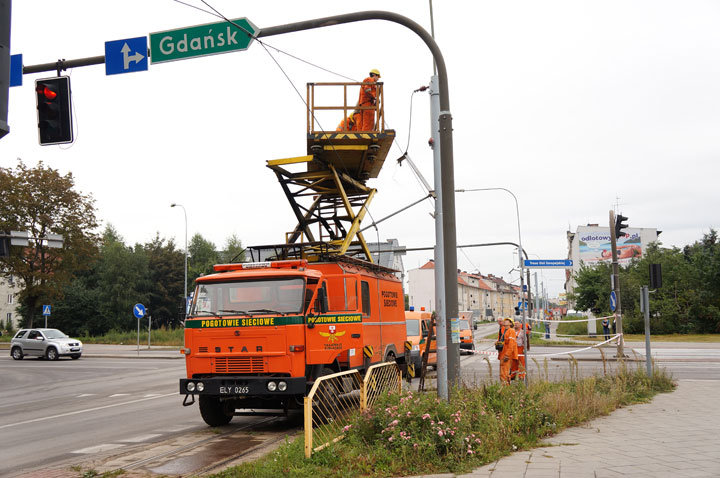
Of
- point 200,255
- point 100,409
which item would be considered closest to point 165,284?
point 200,255

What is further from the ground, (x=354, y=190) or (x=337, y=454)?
(x=354, y=190)

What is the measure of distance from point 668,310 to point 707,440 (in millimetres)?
41210

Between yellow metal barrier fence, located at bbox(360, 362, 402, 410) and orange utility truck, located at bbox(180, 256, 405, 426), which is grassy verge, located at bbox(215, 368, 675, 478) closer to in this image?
yellow metal barrier fence, located at bbox(360, 362, 402, 410)

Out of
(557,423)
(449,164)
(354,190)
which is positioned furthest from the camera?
(354,190)

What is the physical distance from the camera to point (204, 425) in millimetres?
10766

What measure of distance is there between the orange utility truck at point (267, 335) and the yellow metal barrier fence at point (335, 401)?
0.73 meters

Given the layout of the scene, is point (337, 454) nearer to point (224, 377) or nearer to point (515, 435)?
point (515, 435)

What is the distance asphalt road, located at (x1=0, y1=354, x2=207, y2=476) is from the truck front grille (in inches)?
61.8

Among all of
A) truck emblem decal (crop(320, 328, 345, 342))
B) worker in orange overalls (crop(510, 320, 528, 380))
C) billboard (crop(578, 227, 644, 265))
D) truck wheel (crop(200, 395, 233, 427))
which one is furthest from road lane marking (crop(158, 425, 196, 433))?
billboard (crop(578, 227, 644, 265))

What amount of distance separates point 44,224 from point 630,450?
4537 centimetres

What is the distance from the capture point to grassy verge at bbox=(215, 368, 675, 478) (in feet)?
21.2

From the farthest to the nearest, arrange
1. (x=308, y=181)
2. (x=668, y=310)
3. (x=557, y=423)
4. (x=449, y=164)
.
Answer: (x=668, y=310)
(x=308, y=181)
(x=449, y=164)
(x=557, y=423)

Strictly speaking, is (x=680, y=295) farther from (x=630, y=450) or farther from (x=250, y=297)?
(x=250, y=297)

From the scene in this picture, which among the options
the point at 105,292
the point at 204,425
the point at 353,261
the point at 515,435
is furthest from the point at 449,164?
the point at 105,292
